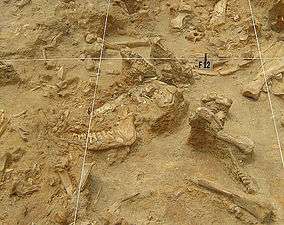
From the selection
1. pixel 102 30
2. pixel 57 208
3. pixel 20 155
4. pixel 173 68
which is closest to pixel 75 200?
pixel 57 208

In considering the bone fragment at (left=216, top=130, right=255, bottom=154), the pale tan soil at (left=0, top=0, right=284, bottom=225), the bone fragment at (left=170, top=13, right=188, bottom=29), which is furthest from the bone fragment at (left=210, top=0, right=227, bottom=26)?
the bone fragment at (left=216, top=130, right=255, bottom=154)

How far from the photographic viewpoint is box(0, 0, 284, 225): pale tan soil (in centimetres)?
333

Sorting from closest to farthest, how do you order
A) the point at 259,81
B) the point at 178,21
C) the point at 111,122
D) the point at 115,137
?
the point at 115,137 → the point at 111,122 → the point at 259,81 → the point at 178,21

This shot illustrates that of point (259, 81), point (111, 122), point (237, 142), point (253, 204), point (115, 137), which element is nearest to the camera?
point (253, 204)

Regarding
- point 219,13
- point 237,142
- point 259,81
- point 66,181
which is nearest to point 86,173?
point 66,181

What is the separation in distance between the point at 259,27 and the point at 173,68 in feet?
5.18

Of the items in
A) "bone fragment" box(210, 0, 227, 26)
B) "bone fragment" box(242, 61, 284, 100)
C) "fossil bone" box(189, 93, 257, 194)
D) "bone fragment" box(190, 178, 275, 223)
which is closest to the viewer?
"bone fragment" box(190, 178, 275, 223)

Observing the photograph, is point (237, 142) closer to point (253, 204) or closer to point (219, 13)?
point (253, 204)

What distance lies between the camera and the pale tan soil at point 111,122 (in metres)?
3.33

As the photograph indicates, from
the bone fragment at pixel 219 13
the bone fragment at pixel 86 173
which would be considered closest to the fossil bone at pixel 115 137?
the bone fragment at pixel 86 173

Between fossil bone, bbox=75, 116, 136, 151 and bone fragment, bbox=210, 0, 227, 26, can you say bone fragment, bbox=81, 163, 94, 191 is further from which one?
bone fragment, bbox=210, 0, 227, 26

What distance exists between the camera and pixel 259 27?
5473 mm

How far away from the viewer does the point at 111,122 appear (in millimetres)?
4047

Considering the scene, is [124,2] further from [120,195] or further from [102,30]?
[120,195]
